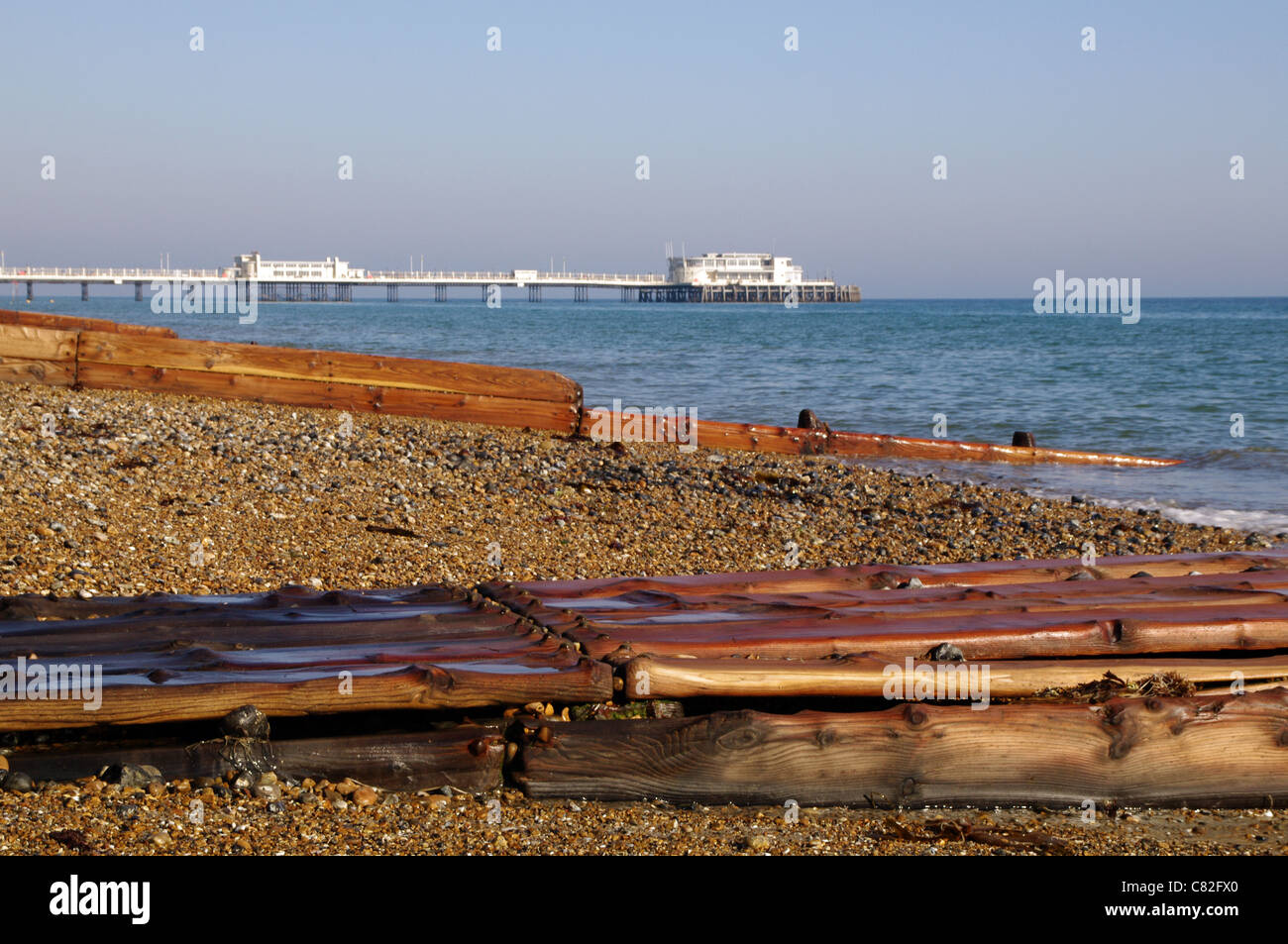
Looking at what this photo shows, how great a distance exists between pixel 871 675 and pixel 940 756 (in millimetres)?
362

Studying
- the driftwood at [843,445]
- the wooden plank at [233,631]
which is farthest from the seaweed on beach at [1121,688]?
the driftwood at [843,445]

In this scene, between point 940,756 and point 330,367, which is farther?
point 330,367

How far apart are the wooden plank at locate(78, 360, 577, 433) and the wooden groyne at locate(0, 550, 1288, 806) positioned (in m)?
8.01

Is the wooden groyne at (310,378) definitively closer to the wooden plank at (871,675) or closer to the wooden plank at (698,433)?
the wooden plank at (698,433)

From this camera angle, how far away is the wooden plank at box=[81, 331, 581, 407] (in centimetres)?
1289

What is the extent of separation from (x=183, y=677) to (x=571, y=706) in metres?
1.27

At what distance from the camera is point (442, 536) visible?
798cm

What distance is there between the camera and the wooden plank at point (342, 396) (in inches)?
504

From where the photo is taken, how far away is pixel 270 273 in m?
148

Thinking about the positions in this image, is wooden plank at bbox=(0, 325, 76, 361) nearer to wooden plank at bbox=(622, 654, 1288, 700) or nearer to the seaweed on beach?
wooden plank at bbox=(622, 654, 1288, 700)

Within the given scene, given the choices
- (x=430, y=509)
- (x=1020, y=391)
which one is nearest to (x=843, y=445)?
(x=430, y=509)

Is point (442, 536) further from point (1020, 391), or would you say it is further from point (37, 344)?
point (1020, 391)

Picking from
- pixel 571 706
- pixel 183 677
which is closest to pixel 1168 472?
pixel 571 706

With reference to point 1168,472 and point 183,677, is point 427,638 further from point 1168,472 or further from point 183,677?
point 1168,472
